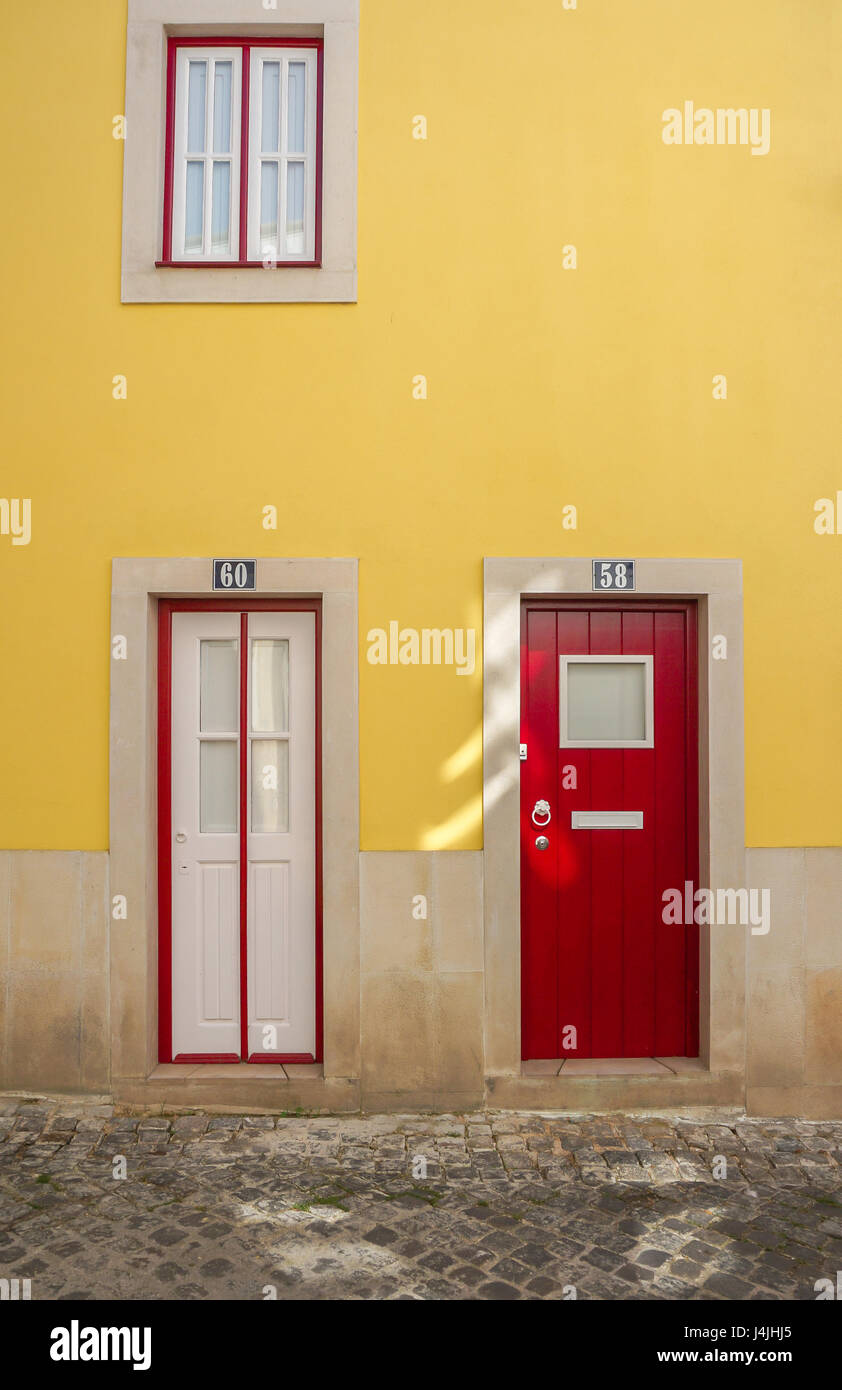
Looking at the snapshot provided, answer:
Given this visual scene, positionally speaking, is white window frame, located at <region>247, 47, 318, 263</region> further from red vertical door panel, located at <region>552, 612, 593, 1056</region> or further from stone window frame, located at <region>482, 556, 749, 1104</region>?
red vertical door panel, located at <region>552, 612, 593, 1056</region>

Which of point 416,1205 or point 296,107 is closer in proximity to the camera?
point 416,1205

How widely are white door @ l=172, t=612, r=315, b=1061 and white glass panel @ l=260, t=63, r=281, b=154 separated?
2.53 meters

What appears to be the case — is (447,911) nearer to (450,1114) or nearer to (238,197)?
(450,1114)

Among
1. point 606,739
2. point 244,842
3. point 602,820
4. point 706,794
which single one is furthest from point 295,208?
point 706,794

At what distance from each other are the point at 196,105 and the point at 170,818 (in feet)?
12.6

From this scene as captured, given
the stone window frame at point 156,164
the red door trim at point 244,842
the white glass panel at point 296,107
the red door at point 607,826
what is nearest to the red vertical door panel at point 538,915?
the red door at point 607,826

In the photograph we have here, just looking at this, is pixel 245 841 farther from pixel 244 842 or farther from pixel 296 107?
pixel 296 107

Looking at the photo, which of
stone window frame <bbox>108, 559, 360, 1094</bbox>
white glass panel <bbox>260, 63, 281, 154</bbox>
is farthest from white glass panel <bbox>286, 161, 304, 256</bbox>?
stone window frame <bbox>108, 559, 360, 1094</bbox>

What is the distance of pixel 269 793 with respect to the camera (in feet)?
15.9

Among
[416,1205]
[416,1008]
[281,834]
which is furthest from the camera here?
[281,834]

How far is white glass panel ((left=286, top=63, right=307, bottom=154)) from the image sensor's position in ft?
15.9

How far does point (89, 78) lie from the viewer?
15.4ft

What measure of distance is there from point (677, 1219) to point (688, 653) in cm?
267
